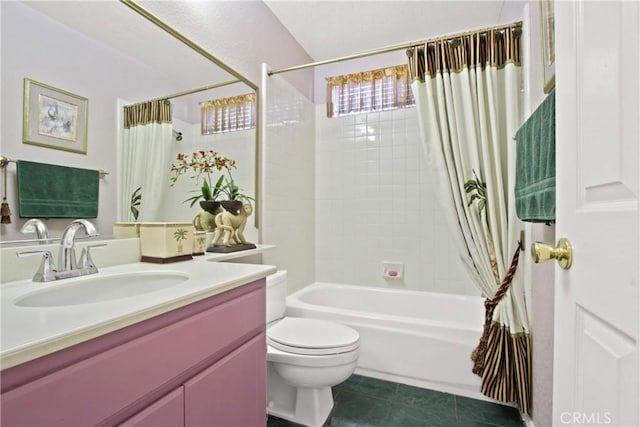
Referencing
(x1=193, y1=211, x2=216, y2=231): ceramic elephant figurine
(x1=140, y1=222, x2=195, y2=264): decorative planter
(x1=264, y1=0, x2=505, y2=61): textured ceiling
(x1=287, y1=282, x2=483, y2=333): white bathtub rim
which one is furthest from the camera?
(x1=264, y1=0, x2=505, y2=61): textured ceiling

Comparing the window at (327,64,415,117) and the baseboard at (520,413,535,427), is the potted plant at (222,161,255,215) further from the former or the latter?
the baseboard at (520,413,535,427)

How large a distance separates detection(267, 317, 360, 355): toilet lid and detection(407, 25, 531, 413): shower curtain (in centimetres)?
73

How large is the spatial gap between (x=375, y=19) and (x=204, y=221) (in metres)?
1.83

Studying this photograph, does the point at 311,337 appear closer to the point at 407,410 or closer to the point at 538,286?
the point at 407,410

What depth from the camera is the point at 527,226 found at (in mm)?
1512

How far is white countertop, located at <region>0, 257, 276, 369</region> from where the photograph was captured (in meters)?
0.49

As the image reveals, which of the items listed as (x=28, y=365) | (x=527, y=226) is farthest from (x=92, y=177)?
(x=527, y=226)

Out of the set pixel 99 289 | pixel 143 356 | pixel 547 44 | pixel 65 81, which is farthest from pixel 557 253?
pixel 65 81

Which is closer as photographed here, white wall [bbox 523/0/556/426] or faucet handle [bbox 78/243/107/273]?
faucet handle [bbox 78/243/107/273]

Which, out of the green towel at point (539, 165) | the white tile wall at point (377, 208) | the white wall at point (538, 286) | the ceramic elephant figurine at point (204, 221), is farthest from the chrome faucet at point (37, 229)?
the white tile wall at point (377, 208)

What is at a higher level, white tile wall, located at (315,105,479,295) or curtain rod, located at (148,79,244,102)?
curtain rod, located at (148,79,244,102)

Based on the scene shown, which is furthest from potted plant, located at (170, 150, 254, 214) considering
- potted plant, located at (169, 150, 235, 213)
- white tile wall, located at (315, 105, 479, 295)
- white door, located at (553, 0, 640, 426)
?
white door, located at (553, 0, 640, 426)

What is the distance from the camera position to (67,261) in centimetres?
95

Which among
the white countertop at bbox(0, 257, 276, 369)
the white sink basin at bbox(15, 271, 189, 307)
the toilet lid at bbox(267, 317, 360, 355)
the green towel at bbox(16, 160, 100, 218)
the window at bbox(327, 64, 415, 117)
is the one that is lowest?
the toilet lid at bbox(267, 317, 360, 355)
